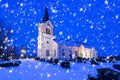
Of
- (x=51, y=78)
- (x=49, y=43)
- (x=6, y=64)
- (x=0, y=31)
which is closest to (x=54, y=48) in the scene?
(x=49, y=43)

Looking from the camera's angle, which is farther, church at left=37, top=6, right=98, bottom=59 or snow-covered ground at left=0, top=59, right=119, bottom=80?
church at left=37, top=6, right=98, bottom=59

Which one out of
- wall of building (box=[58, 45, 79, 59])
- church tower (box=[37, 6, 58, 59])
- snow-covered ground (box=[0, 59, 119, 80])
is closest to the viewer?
snow-covered ground (box=[0, 59, 119, 80])

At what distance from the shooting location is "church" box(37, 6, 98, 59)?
183ft

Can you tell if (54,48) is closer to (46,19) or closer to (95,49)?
(46,19)

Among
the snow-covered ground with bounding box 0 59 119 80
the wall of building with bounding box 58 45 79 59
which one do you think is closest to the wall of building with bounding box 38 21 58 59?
the wall of building with bounding box 58 45 79 59

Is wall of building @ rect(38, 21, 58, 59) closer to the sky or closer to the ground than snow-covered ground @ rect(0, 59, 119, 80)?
closer to the sky

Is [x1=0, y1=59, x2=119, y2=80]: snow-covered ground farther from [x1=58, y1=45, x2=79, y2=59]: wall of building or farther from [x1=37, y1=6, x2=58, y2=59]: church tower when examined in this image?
[x1=58, y1=45, x2=79, y2=59]: wall of building

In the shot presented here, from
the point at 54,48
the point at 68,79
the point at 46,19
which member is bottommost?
the point at 68,79

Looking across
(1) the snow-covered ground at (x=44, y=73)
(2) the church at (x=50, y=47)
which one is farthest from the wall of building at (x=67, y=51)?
(1) the snow-covered ground at (x=44, y=73)

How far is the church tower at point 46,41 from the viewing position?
183ft

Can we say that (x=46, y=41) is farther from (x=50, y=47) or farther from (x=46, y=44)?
(x=50, y=47)

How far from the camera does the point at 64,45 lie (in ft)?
188

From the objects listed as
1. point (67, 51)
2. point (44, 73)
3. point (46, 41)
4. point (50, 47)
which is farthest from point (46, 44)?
point (44, 73)

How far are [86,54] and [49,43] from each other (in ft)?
37.9
